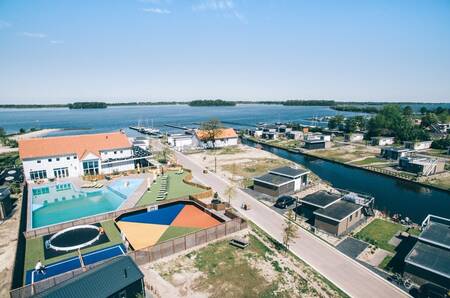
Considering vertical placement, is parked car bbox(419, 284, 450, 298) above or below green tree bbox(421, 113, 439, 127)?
below

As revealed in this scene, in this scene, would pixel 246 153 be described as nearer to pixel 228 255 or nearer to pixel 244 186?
pixel 244 186

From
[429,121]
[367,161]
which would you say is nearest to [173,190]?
[367,161]

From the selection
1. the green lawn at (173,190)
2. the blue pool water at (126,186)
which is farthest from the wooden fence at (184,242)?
the blue pool water at (126,186)

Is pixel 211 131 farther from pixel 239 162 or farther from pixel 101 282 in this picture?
pixel 101 282

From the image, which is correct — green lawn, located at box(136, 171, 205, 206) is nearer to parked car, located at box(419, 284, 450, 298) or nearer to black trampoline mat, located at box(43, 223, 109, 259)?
black trampoline mat, located at box(43, 223, 109, 259)

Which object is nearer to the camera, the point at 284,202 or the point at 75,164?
the point at 284,202

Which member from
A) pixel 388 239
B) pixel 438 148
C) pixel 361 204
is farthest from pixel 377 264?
pixel 438 148

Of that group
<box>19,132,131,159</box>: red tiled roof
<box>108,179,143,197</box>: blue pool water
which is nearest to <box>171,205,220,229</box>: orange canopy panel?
<box>108,179,143,197</box>: blue pool water
